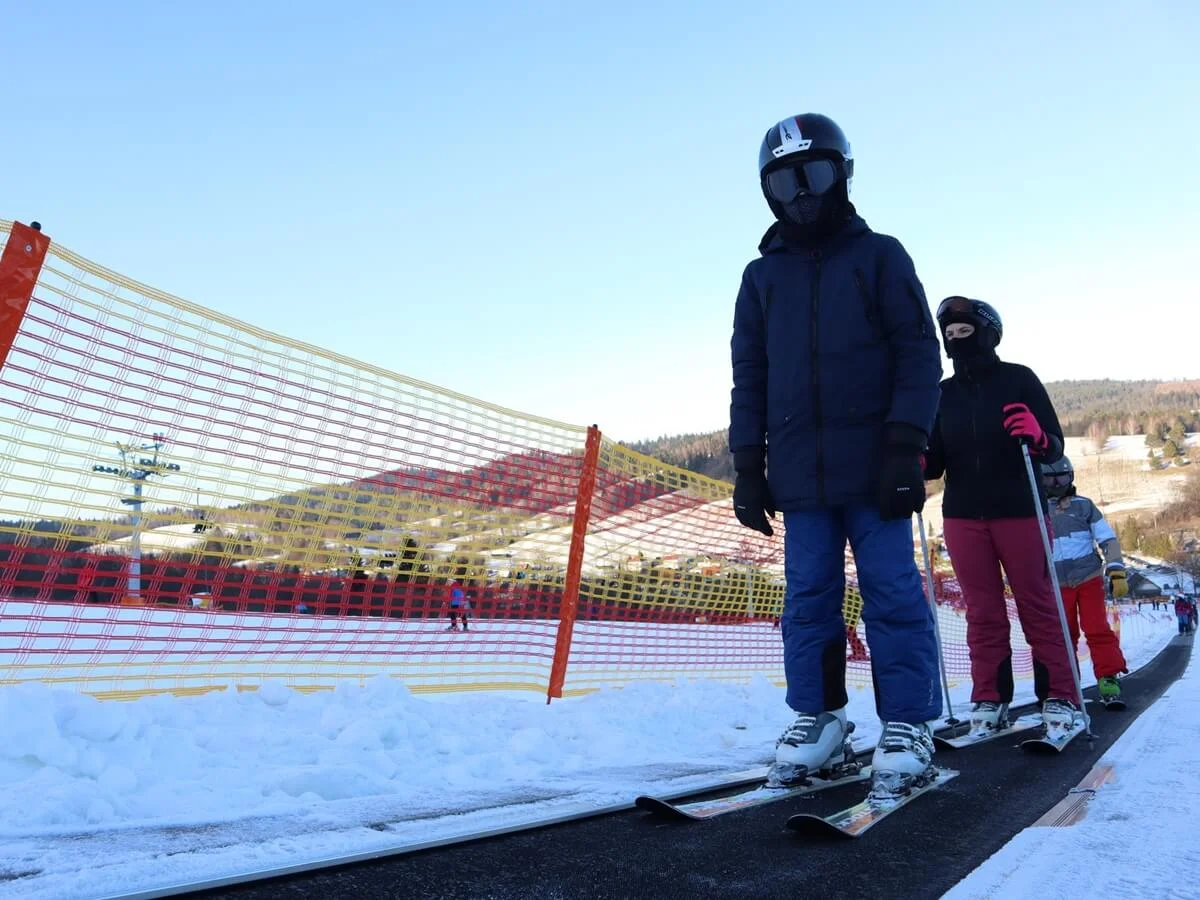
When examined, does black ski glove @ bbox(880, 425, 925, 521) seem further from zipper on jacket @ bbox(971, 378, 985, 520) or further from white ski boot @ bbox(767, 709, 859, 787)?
zipper on jacket @ bbox(971, 378, 985, 520)

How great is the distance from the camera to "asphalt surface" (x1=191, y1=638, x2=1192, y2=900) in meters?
1.60

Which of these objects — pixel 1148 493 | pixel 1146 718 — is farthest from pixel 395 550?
pixel 1148 493

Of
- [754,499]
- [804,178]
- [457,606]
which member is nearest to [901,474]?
[754,499]

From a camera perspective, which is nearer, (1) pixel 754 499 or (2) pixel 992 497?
(1) pixel 754 499

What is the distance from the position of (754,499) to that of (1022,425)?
6.42ft

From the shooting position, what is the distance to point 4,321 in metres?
3.08

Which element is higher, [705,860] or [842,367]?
[842,367]

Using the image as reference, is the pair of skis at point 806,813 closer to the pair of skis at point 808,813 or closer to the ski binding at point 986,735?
the pair of skis at point 808,813

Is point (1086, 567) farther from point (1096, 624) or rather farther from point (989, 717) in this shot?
point (989, 717)

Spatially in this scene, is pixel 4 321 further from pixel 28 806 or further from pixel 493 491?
pixel 493 491

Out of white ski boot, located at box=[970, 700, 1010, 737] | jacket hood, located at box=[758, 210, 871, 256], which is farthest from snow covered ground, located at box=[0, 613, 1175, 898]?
jacket hood, located at box=[758, 210, 871, 256]

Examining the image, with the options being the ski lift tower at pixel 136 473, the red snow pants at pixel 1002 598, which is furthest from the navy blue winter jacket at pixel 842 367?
the ski lift tower at pixel 136 473

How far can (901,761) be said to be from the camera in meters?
2.61

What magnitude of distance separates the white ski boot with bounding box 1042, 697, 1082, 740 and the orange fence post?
4.75m
